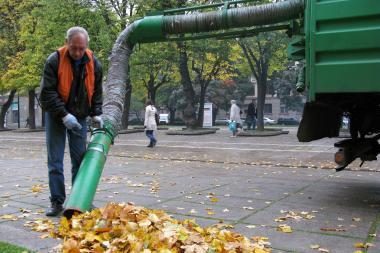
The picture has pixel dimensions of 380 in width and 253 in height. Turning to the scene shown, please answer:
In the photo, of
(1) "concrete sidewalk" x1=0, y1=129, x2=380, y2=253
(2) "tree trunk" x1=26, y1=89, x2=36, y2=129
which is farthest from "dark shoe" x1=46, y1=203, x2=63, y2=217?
(2) "tree trunk" x1=26, y1=89, x2=36, y2=129

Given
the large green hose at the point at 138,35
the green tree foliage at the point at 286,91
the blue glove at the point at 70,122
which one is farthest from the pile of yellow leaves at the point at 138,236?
the green tree foliage at the point at 286,91

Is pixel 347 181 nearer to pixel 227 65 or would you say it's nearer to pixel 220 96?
pixel 227 65

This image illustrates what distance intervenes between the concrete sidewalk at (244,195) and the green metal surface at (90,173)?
481 mm

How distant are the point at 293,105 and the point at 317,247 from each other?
55729 mm

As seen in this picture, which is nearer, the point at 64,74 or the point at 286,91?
the point at 64,74

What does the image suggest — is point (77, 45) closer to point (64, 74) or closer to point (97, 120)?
point (64, 74)

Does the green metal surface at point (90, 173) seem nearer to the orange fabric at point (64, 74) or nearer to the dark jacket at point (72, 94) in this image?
the dark jacket at point (72, 94)

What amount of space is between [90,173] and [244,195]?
2.65 m

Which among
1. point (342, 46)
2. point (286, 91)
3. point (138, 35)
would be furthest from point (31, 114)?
point (342, 46)

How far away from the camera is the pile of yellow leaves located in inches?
135

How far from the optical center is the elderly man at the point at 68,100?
16.5ft

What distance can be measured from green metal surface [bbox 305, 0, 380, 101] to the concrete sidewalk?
4.83 feet

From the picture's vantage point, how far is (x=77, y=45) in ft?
16.5

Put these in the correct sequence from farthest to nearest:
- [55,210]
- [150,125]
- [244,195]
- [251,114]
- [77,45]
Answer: [251,114]
[150,125]
[244,195]
[55,210]
[77,45]
